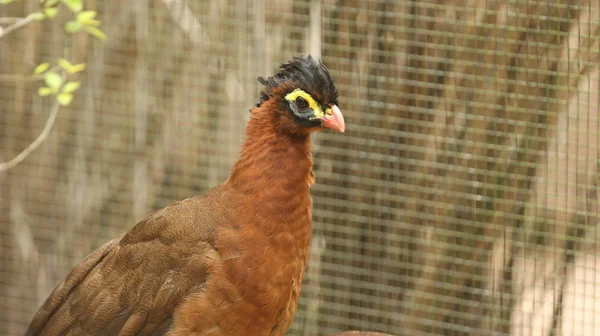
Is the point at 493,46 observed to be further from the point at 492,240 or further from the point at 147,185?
the point at 147,185

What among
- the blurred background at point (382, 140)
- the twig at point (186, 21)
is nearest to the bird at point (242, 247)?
the blurred background at point (382, 140)

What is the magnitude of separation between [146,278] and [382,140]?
5.67ft

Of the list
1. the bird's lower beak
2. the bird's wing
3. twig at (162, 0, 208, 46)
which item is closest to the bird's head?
the bird's lower beak

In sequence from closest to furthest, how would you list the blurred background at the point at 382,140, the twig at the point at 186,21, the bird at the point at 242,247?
the bird at the point at 242,247
the blurred background at the point at 382,140
the twig at the point at 186,21

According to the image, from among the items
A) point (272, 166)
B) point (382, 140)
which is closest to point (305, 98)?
point (272, 166)

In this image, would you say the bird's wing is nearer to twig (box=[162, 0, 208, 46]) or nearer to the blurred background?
the blurred background

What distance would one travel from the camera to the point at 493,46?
4219mm

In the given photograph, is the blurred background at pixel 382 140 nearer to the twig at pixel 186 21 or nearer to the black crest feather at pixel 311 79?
the twig at pixel 186 21

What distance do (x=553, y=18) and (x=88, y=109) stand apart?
7.98 feet

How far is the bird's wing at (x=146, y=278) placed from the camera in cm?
297

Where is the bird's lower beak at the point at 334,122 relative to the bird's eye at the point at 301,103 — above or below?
below

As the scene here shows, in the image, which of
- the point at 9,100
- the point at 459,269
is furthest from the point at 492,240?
the point at 9,100

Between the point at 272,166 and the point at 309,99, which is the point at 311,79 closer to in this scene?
the point at 309,99

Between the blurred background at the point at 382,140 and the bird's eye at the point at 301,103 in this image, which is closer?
the bird's eye at the point at 301,103
